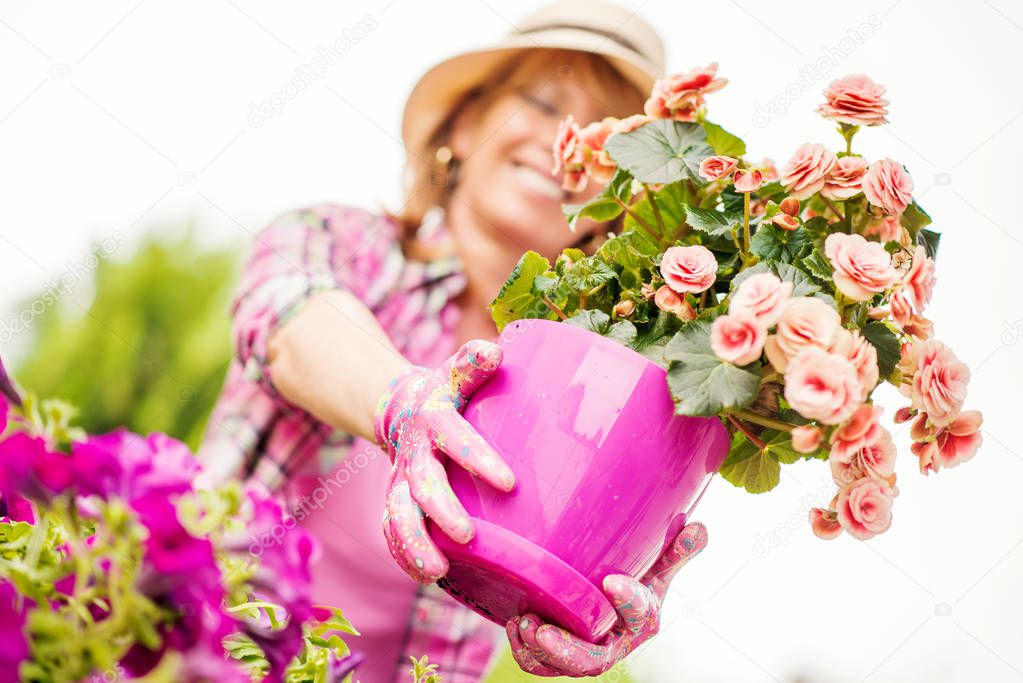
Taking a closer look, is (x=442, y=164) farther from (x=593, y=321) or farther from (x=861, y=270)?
(x=861, y=270)

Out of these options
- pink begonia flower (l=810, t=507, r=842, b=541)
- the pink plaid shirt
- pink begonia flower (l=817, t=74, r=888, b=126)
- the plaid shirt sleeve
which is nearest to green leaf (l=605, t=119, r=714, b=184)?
pink begonia flower (l=817, t=74, r=888, b=126)

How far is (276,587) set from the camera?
46 cm

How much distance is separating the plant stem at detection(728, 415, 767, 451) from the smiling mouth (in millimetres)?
789

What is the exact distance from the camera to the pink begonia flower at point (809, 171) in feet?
2.46

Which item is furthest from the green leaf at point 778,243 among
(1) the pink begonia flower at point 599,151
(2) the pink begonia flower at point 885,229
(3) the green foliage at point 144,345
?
(3) the green foliage at point 144,345

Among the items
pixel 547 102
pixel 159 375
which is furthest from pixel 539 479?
pixel 159 375

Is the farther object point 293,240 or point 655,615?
point 293,240

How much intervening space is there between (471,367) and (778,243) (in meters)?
0.28

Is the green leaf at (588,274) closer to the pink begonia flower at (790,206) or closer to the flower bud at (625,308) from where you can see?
the flower bud at (625,308)

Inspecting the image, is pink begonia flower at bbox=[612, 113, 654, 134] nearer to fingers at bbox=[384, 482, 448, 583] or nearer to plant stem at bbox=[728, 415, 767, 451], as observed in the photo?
plant stem at bbox=[728, 415, 767, 451]

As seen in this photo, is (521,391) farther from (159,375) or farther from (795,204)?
(159,375)

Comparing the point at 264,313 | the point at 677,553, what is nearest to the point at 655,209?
the point at 677,553

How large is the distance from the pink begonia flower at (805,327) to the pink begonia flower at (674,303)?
0.10 metres

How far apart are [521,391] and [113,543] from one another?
394 mm
